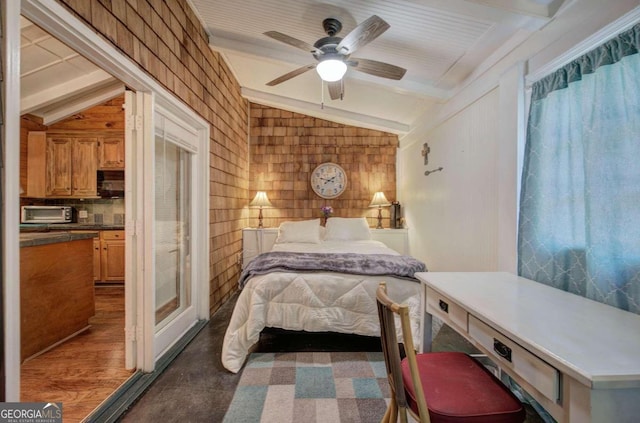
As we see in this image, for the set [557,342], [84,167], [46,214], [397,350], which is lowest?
[397,350]

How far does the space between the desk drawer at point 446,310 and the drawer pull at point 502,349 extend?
0.66 ft

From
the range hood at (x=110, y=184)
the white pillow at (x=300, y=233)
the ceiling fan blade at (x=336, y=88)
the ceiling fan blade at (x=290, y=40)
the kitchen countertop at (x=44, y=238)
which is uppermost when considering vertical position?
the ceiling fan blade at (x=290, y=40)

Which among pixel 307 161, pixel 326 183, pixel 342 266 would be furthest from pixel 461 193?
pixel 307 161

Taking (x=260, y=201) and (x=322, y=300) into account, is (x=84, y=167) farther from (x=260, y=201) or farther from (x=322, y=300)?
(x=322, y=300)

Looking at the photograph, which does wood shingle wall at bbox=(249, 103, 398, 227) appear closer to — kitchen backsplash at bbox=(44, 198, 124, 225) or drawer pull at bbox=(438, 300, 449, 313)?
kitchen backsplash at bbox=(44, 198, 124, 225)

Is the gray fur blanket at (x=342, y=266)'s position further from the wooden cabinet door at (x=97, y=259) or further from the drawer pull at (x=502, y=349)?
the wooden cabinet door at (x=97, y=259)

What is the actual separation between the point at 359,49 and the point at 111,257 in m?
4.36

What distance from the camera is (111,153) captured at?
423cm

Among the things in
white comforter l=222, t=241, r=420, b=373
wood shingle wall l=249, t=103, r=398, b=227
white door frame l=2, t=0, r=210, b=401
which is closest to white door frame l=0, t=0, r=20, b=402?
white door frame l=2, t=0, r=210, b=401

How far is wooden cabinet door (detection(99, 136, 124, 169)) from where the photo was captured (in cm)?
421

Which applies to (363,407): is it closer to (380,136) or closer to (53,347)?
(53,347)

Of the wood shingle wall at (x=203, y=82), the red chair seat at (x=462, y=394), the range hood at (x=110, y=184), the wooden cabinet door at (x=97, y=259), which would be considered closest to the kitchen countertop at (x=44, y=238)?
the wood shingle wall at (x=203, y=82)

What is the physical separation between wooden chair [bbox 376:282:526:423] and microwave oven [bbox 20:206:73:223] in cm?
499

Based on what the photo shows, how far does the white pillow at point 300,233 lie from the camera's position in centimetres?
419
